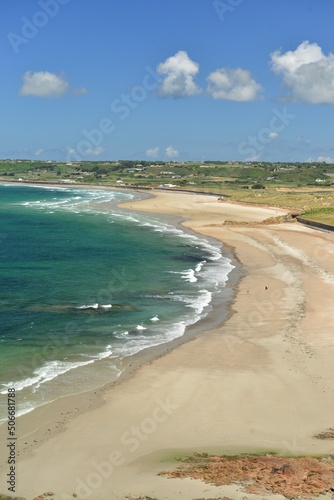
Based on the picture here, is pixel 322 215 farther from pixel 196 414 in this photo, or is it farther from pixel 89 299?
pixel 196 414

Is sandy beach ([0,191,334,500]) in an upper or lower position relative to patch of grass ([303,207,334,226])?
lower

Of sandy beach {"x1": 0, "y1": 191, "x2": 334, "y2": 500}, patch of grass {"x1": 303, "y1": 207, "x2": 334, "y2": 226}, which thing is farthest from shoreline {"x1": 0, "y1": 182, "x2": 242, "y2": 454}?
patch of grass {"x1": 303, "y1": 207, "x2": 334, "y2": 226}

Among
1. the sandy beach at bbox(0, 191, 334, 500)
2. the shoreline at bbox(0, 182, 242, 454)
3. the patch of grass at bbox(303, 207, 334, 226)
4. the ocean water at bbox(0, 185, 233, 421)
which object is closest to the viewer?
the sandy beach at bbox(0, 191, 334, 500)

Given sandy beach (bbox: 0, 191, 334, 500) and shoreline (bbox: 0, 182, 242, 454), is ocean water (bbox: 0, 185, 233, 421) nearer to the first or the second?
shoreline (bbox: 0, 182, 242, 454)

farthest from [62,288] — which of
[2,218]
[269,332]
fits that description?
[2,218]

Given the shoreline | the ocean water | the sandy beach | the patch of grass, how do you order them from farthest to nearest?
the patch of grass → the ocean water → the shoreline → the sandy beach

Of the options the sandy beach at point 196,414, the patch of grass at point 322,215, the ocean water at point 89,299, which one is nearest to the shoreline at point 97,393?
the sandy beach at point 196,414

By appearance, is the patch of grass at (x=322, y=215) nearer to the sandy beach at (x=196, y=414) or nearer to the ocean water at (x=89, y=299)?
the ocean water at (x=89, y=299)

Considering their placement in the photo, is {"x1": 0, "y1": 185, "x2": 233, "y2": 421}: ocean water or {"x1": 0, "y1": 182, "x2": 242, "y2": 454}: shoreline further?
{"x1": 0, "y1": 185, "x2": 233, "y2": 421}: ocean water
